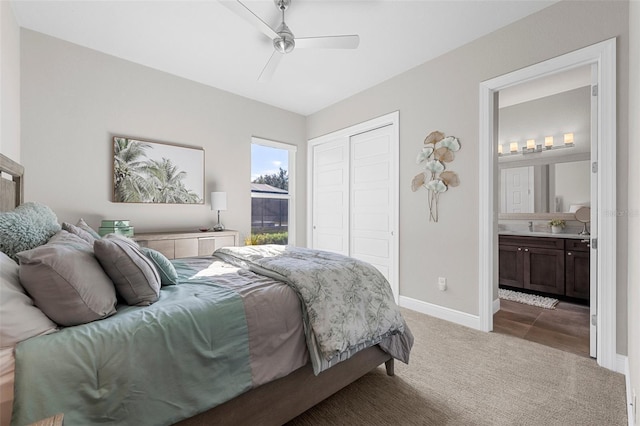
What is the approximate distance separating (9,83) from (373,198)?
3713 mm

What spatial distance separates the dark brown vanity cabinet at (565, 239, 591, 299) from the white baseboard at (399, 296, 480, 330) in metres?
1.67

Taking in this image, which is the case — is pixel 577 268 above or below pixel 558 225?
below

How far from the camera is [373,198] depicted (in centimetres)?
390

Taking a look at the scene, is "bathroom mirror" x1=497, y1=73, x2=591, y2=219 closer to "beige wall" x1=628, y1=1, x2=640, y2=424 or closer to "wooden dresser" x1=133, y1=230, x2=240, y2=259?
"beige wall" x1=628, y1=1, x2=640, y2=424

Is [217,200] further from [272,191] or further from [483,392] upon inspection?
[483,392]

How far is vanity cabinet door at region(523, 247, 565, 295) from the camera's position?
3.52m

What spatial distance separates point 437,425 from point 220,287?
1.37 m

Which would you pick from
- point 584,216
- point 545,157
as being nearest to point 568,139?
point 545,157

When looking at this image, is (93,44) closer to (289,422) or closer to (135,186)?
(135,186)

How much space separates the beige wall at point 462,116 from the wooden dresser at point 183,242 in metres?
2.24

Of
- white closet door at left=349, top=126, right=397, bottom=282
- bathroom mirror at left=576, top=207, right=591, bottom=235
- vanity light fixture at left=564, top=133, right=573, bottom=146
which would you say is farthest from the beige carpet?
vanity light fixture at left=564, top=133, right=573, bottom=146

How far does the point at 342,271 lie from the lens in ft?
5.71

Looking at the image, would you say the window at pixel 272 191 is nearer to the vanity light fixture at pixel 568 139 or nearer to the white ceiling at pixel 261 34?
the white ceiling at pixel 261 34

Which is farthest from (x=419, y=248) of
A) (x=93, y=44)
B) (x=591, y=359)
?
(x=93, y=44)
